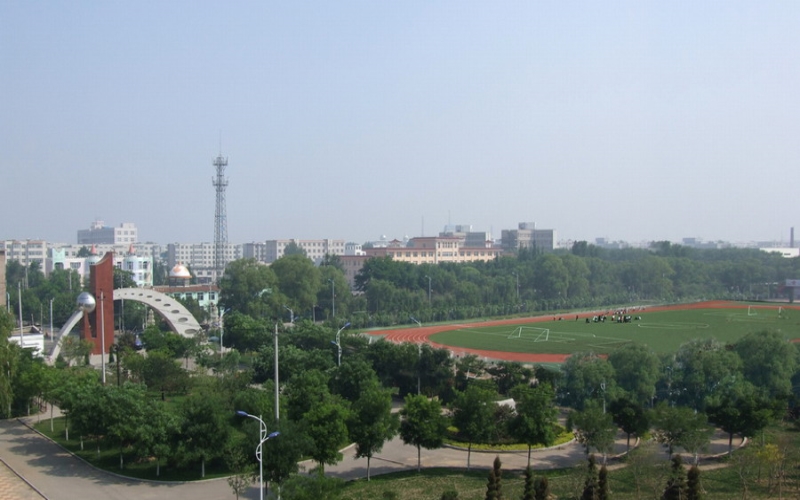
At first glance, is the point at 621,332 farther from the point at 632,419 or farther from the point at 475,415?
the point at 475,415

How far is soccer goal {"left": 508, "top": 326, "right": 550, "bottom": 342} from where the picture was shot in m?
43.2

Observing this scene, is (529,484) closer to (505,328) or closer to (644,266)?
(505,328)

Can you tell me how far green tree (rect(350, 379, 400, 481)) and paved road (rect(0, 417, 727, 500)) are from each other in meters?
1.01

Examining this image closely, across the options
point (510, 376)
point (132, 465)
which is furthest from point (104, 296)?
point (510, 376)

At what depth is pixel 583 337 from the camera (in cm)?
4288

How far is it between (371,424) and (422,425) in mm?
1334

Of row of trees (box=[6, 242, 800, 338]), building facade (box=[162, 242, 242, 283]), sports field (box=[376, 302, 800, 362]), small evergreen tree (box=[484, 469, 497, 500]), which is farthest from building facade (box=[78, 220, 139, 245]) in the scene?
small evergreen tree (box=[484, 469, 497, 500])

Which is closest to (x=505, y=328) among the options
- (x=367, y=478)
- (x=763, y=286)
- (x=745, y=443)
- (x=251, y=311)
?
(x=251, y=311)

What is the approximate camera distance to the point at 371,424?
17969mm

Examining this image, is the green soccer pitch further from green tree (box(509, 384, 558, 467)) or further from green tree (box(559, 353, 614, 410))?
green tree (box(509, 384, 558, 467))

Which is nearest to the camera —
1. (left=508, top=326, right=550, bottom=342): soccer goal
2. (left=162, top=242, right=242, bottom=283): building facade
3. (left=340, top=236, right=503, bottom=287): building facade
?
(left=508, top=326, right=550, bottom=342): soccer goal

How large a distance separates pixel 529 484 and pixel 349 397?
34.2 ft

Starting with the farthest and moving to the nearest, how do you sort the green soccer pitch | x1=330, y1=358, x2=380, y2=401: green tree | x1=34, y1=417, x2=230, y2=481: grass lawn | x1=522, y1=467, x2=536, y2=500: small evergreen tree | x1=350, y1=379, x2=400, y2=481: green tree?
the green soccer pitch, x1=330, y1=358, x2=380, y2=401: green tree, x1=34, y1=417, x2=230, y2=481: grass lawn, x1=350, y1=379, x2=400, y2=481: green tree, x1=522, y1=467, x2=536, y2=500: small evergreen tree

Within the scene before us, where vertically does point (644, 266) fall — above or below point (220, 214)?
below
